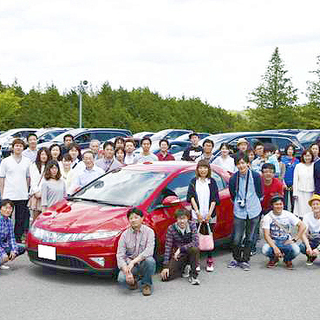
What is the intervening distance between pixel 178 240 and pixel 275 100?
49181mm

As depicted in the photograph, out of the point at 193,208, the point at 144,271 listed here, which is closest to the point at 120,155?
the point at 193,208

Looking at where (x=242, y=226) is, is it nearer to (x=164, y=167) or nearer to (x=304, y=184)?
(x=164, y=167)

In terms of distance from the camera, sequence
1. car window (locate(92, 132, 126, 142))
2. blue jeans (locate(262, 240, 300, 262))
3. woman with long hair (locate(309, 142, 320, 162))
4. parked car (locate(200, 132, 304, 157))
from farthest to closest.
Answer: car window (locate(92, 132, 126, 142)), parked car (locate(200, 132, 304, 157)), woman with long hair (locate(309, 142, 320, 162)), blue jeans (locate(262, 240, 300, 262))

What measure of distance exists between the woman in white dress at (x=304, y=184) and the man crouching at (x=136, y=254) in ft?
11.5

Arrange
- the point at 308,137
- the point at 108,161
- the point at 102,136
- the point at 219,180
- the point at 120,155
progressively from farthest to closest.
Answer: the point at 102,136 < the point at 308,137 < the point at 120,155 < the point at 108,161 < the point at 219,180

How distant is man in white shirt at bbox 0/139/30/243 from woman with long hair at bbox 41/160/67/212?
59 centimetres

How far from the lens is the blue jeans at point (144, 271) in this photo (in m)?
6.14

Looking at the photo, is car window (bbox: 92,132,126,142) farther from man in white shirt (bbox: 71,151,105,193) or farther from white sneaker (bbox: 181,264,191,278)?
white sneaker (bbox: 181,264,191,278)

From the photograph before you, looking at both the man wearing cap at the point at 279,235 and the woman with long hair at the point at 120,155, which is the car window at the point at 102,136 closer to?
the woman with long hair at the point at 120,155

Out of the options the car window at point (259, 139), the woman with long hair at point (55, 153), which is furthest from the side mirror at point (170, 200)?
the car window at point (259, 139)

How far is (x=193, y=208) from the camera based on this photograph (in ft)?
23.5

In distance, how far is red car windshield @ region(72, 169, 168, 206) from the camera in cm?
717

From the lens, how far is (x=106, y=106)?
47719 millimetres

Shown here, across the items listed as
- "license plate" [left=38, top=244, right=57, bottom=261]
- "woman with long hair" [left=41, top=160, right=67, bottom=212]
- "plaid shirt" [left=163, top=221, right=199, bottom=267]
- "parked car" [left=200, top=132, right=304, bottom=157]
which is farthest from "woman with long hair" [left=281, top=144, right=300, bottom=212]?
"license plate" [left=38, top=244, right=57, bottom=261]
